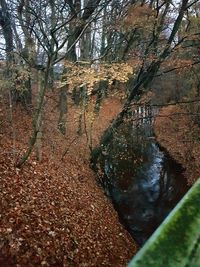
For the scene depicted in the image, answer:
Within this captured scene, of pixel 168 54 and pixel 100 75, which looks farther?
pixel 168 54

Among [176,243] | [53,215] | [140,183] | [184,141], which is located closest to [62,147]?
[140,183]

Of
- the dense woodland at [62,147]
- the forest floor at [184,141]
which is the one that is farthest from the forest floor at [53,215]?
the forest floor at [184,141]

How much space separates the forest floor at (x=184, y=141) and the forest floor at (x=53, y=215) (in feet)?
18.6

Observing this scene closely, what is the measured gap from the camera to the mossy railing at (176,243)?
908 mm

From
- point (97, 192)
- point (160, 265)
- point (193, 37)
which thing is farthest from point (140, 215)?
point (160, 265)

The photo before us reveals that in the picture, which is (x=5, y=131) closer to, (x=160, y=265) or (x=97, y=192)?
(x=97, y=192)

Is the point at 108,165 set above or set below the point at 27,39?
below

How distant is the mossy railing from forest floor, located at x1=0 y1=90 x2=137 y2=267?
20.0 ft

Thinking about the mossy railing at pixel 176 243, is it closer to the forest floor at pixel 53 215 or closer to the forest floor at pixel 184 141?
the forest floor at pixel 53 215

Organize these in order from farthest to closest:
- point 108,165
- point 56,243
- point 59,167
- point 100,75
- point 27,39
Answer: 1. point 108,165
2. point 27,39
3. point 59,167
4. point 100,75
5. point 56,243

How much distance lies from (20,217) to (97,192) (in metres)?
5.79

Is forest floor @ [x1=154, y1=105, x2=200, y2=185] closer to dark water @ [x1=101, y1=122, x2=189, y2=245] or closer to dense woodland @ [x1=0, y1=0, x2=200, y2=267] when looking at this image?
dense woodland @ [x1=0, y1=0, x2=200, y2=267]

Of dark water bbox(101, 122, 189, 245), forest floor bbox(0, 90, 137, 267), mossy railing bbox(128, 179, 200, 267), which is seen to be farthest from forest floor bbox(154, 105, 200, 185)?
mossy railing bbox(128, 179, 200, 267)

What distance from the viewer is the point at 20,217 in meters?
7.69
